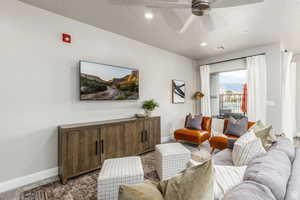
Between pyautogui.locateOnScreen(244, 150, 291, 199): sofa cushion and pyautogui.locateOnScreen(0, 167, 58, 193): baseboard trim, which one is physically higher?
pyautogui.locateOnScreen(244, 150, 291, 199): sofa cushion

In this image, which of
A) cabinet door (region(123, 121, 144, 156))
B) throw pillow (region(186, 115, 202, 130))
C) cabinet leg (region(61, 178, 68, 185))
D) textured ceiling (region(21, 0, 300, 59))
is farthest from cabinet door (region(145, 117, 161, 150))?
textured ceiling (region(21, 0, 300, 59))

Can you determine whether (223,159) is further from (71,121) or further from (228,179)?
(71,121)

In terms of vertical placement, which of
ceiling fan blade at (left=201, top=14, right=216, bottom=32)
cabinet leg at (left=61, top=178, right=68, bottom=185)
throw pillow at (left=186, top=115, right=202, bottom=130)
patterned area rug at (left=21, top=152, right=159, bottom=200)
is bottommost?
patterned area rug at (left=21, top=152, right=159, bottom=200)

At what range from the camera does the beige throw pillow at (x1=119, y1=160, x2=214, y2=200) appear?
0.74 m

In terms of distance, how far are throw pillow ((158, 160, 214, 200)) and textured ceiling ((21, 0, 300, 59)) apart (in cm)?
230

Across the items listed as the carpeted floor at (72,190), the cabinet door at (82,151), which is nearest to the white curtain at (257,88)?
the carpeted floor at (72,190)

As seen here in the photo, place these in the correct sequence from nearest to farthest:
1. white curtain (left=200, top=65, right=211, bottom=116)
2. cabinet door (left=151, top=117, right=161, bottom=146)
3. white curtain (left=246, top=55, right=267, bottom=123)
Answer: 1. cabinet door (left=151, top=117, right=161, bottom=146)
2. white curtain (left=246, top=55, right=267, bottom=123)
3. white curtain (left=200, top=65, right=211, bottom=116)

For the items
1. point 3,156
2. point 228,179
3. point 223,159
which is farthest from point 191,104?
point 3,156

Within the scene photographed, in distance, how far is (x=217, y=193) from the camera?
89 cm

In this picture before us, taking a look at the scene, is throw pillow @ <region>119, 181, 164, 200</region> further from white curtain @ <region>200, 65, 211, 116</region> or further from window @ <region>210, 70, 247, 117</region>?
white curtain @ <region>200, 65, 211, 116</region>

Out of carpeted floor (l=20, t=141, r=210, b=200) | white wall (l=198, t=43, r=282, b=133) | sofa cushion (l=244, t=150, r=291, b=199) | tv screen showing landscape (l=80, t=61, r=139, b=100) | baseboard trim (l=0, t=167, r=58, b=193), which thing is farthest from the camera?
white wall (l=198, t=43, r=282, b=133)

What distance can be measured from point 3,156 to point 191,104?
4.94 metres

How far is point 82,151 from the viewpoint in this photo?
7.92 feet

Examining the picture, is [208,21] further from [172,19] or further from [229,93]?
[229,93]
